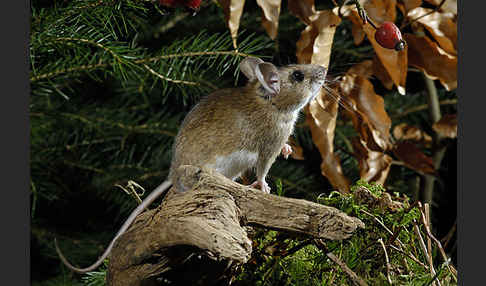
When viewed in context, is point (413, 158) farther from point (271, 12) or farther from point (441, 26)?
point (271, 12)

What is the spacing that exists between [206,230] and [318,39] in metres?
0.59

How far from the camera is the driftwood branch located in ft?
2.39

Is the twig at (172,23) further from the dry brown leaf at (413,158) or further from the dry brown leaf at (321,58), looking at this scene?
the dry brown leaf at (413,158)

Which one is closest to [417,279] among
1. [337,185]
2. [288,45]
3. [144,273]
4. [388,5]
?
[144,273]

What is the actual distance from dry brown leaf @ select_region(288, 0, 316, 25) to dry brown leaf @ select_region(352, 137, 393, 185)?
0.32 meters

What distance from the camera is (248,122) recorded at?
1017mm

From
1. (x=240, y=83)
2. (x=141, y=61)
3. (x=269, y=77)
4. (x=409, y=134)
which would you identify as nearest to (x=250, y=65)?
(x=269, y=77)

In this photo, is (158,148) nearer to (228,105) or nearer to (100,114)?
(100,114)

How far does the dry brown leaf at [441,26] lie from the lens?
1300 mm

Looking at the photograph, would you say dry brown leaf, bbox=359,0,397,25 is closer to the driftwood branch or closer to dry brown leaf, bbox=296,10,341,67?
dry brown leaf, bbox=296,10,341,67

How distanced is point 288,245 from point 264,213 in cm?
14

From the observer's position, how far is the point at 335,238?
78cm

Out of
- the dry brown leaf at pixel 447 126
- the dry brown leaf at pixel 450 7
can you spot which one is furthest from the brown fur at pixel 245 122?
the dry brown leaf at pixel 447 126

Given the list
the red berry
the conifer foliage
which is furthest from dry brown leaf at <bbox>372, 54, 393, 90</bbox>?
the red berry
